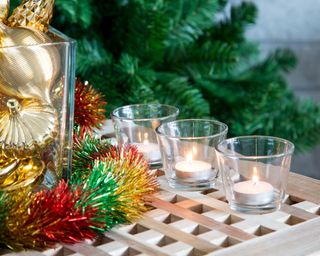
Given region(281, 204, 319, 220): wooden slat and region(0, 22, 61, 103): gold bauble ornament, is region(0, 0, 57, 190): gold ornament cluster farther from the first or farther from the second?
region(281, 204, 319, 220): wooden slat

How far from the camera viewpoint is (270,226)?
820 millimetres

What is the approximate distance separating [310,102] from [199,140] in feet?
3.43

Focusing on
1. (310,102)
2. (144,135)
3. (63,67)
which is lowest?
(310,102)

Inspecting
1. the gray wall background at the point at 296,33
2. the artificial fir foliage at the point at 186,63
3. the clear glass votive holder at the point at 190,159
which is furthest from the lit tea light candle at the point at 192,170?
the gray wall background at the point at 296,33

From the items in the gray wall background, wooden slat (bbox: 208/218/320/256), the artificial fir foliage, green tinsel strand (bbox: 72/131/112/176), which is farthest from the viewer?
the gray wall background

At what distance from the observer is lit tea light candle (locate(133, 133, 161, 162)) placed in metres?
1.00

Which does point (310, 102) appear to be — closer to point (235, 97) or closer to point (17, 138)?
point (235, 97)

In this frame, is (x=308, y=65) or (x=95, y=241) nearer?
(x=95, y=241)

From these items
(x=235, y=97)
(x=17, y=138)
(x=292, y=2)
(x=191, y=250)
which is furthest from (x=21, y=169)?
(x=292, y=2)

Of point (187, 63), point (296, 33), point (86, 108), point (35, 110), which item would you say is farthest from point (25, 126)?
point (296, 33)

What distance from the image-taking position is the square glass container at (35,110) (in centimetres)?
84

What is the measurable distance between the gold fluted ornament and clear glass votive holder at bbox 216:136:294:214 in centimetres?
23

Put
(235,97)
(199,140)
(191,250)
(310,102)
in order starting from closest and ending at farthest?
(191,250)
(199,140)
(235,97)
(310,102)

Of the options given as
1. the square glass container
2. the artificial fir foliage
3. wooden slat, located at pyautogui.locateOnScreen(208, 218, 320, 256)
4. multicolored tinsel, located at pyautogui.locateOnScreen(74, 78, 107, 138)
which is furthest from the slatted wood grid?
the artificial fir foliage
